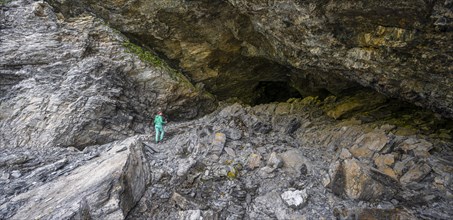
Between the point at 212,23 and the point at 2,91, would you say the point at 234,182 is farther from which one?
the point at 2,91

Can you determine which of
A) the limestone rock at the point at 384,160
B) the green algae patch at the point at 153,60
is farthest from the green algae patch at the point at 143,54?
the limestone rock at the point at 384,160

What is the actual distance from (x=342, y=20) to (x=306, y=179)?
5.01m

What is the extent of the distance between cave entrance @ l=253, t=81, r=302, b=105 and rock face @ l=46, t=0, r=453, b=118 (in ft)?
5.97

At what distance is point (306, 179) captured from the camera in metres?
8.06

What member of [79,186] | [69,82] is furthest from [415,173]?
[69,82]

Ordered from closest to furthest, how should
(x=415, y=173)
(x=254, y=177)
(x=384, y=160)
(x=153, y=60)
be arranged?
(x=415, y=173)
(x=384, y=160)
(x=254, y=177)
(x=153, y=60)

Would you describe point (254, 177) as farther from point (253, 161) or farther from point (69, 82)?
point (69, 82)

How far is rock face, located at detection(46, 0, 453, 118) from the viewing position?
6.62 m

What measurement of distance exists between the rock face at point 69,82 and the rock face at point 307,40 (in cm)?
121

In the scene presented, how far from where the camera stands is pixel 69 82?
10.6m

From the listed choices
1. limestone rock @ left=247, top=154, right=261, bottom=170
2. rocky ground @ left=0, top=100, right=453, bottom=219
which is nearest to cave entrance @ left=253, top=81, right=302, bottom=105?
rocky ground @ left=0, top=100, right=453, bottom=219

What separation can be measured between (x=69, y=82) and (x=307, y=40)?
9628 mm

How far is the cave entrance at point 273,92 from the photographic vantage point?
18.0 meters

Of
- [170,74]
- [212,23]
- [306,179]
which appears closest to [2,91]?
[170,74]
